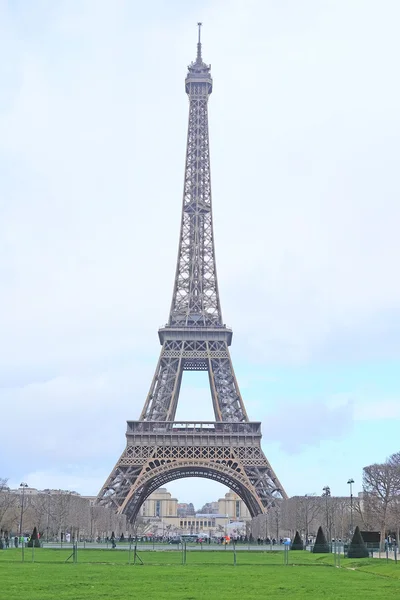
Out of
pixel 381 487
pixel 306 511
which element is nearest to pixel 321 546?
pixel 381 487

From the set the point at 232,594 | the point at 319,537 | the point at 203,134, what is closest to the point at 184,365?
the point at 203,134

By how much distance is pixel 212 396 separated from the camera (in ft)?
320

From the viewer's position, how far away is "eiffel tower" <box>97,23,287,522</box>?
90125mm

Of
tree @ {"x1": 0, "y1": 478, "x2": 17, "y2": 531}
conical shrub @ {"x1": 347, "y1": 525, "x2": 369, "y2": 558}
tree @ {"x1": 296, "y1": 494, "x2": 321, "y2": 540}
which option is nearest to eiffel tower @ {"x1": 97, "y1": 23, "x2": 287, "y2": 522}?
tree @ {"x1": 296, "y1": 494, "x2": 321, "y2": 540}

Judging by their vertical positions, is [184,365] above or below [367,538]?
above

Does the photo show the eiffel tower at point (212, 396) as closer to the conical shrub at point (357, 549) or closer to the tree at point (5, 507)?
the tree at point (5, 507)

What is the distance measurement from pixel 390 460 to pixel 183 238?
39.2m

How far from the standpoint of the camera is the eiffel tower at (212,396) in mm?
90125

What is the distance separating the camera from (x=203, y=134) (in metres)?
111

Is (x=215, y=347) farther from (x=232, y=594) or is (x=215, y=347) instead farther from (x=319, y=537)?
(x=232, y=594)

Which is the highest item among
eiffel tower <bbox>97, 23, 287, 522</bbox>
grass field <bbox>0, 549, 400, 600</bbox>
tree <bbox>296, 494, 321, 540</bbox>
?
eiffel tower <bbox>97, 23, 287, 522</bbox>

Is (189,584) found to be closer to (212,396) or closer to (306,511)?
(306,511)

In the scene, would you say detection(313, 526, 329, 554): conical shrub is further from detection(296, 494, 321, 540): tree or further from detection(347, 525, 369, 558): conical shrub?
detection(296, 494, 321, 540): tree

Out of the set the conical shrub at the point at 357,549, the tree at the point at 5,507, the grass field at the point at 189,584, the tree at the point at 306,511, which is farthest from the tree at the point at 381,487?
the tree at the point at 5,507
